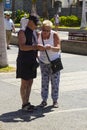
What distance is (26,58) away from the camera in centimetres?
862

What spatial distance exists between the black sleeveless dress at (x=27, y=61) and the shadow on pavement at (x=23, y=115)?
647mm

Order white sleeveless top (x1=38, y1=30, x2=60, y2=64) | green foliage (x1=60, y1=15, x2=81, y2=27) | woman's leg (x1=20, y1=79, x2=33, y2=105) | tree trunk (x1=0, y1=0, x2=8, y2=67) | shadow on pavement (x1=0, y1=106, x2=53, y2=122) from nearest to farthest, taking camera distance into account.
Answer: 1. shadow on pavement (x1=0, y1=106, x2=53, y2=122)
2. woman's leg (x1=20, y1=79, x2=33, y2=105)
3. white sleeveless top (x1=38, y1=30, x2=60, y2=64)
4. tree trunk (x1=0, y1=0, x2=8, y2=67)
5. green foliage (x1=60, y1=15, x2=81, y2=27)

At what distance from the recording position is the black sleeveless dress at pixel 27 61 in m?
8.59

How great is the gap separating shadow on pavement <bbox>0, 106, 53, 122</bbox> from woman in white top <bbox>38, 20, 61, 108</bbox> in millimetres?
334

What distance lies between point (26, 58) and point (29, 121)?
1154 millimetres

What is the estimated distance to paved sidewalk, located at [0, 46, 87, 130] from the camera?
7930mm

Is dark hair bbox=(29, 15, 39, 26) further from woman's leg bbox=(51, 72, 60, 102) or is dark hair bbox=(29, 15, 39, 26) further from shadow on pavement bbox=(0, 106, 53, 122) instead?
shadow on pavement bbox=(0, 106, 53, 122)

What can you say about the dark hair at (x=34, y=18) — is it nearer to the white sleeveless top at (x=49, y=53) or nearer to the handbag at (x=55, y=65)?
the white sleeveless top at (x=49, y=53)

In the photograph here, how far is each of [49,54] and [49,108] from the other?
1.03 metres

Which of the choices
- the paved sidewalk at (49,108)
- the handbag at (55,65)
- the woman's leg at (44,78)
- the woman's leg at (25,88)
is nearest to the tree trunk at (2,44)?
the paved sidewalk at (49,108)

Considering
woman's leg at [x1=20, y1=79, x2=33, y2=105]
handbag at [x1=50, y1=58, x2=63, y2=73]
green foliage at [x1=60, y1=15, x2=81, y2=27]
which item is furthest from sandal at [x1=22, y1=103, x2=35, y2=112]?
green foliage at [x1=60, y1=15, x2=81, y2=27]

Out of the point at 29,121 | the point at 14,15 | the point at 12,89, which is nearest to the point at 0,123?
the point at 29,121

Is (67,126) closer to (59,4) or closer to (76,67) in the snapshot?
(76,67)

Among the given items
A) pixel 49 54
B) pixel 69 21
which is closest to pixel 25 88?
pixel 49 54
